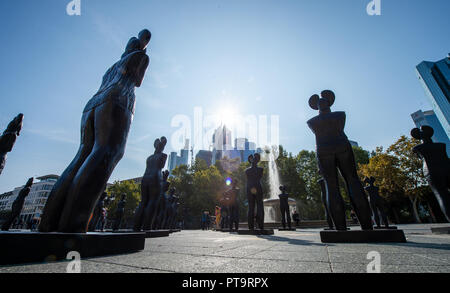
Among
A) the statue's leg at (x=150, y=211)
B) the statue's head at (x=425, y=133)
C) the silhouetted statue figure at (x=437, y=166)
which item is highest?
the statue's head at (x=425, y=133)

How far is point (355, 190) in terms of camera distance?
3.82m

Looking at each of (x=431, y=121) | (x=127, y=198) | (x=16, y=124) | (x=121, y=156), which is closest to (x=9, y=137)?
(x=16, y=124)

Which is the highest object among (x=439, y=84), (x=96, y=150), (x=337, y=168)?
(x=439, y=84)

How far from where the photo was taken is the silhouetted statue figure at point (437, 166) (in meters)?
5.15

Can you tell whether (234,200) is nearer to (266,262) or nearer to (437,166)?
(437,166)

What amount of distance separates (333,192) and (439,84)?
6379 centimetres

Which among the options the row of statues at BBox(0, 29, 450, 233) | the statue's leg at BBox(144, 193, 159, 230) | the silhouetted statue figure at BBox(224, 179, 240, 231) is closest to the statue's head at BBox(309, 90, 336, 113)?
the row of statues at BBox(0, 29, 450, 233)

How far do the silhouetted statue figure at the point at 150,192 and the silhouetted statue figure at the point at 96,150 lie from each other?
409 cm

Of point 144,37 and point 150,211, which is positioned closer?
point 144,37

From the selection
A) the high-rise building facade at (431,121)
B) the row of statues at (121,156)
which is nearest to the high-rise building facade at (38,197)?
the row of statues at (121,156)

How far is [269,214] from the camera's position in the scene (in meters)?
24.8

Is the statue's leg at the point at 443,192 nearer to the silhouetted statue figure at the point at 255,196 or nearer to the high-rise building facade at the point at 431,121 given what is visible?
the silhouetted statue figure at the point at 255,196
